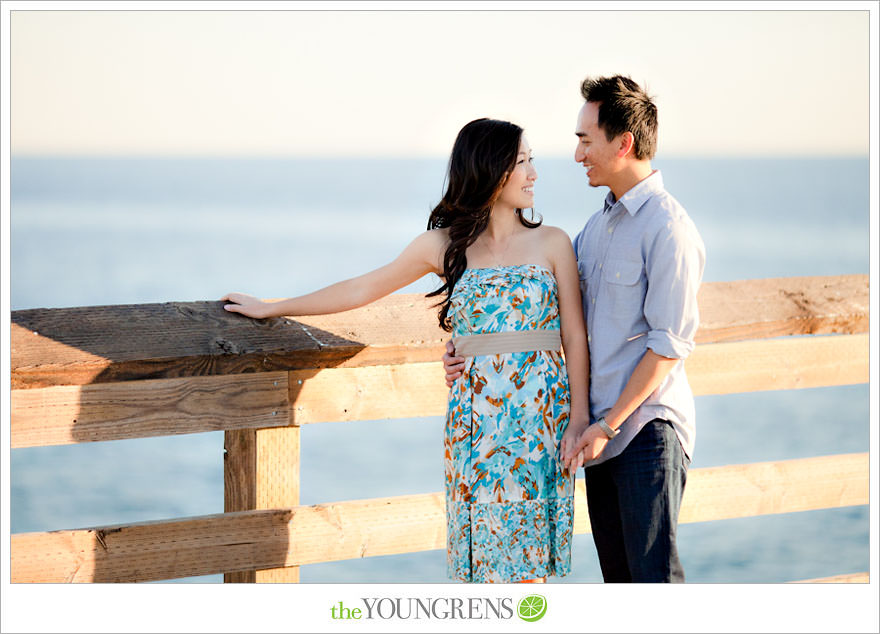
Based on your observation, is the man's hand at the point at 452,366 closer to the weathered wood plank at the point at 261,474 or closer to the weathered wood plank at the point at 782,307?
the weathered wood plank at the point at 261,474

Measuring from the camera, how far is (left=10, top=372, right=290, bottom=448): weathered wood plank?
7.13 feet

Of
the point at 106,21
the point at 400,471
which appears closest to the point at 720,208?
the point at 106,21

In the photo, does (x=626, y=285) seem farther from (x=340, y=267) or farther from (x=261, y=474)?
(x=340, y=267)

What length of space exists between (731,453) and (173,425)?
6.02 metres

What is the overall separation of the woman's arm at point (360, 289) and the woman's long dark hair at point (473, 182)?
0.05 m

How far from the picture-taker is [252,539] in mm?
2389

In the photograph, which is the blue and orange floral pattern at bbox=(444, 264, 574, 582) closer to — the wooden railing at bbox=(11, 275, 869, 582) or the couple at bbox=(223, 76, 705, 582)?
the couple at bbox=(223, 76, 705, 582)

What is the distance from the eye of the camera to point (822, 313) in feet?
9.73

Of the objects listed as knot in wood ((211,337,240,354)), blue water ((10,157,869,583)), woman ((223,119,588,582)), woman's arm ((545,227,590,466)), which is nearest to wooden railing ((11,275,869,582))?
knot in wood ((211,337,240,354))

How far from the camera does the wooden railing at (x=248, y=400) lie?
217cm

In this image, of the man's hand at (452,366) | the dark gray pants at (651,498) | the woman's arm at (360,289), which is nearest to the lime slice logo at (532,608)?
the dark gray pants at (651,498)

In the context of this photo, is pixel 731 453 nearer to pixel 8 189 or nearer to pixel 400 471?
pixel 400 471

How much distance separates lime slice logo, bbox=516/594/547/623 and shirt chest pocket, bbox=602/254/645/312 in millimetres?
728

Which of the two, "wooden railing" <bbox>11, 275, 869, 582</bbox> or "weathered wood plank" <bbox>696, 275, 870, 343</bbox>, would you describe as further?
"weathered wood plank" <bbox>696, 275, 870, 343</bbox>
